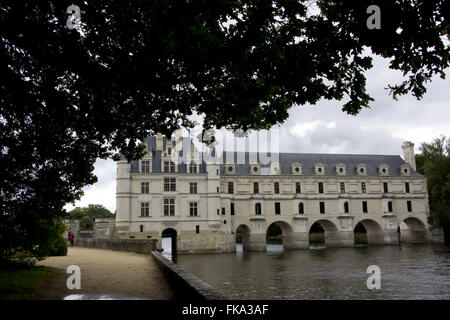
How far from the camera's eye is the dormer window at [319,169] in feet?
170

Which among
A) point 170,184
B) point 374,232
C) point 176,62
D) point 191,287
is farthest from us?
point 374,232

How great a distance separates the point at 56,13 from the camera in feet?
26.0

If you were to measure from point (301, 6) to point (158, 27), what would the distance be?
287 centimetres

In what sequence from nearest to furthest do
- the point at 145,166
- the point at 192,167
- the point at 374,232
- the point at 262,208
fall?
the point at 145,166, the point at 192,167, the point at 262,208, the point at 374,232

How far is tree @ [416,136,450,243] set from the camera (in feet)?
155

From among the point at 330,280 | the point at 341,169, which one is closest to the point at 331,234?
the point at 341,169

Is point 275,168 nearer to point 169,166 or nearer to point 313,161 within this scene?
point 313,161

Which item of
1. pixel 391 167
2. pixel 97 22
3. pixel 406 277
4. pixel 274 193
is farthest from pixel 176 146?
pixel 97 22

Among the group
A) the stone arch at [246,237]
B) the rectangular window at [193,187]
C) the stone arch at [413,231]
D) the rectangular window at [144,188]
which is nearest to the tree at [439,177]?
the stone arch at [413,231]

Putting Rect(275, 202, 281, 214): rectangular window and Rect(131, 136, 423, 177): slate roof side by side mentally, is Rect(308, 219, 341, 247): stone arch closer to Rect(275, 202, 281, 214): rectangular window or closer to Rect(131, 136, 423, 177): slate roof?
Rect(275, 202, 281, 214): rectangular window

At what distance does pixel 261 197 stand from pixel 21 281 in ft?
A: 129

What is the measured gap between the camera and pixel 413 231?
53875 millimetres

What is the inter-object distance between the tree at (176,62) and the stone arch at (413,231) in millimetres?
51240

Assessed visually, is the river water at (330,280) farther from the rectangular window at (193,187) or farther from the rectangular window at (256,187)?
the rectangular window at (256,187)
